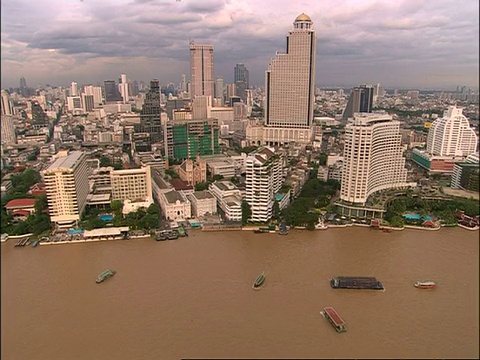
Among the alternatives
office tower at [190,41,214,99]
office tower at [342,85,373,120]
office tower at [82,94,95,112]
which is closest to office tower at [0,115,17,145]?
office tower at [82,94,95,112]

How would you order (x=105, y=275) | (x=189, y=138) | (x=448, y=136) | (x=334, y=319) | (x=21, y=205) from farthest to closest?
(x=189, y=138) → (x=448, y=136) → (x=21, y=205) → (x=105, y=275) → (x=334, y=319)

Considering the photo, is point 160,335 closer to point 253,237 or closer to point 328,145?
point 253,237

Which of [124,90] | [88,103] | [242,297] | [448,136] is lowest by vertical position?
[242,297]

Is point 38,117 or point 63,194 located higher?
point 38,117

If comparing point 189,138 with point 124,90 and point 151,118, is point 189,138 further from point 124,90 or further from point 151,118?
point 151,118

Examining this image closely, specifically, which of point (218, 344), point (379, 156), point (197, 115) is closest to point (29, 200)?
point (218, 344)

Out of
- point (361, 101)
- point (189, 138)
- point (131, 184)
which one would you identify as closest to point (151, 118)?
point (189, 138)

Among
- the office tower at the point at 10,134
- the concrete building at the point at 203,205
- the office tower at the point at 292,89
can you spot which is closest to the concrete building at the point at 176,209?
the concrete building at the point at 203,205
